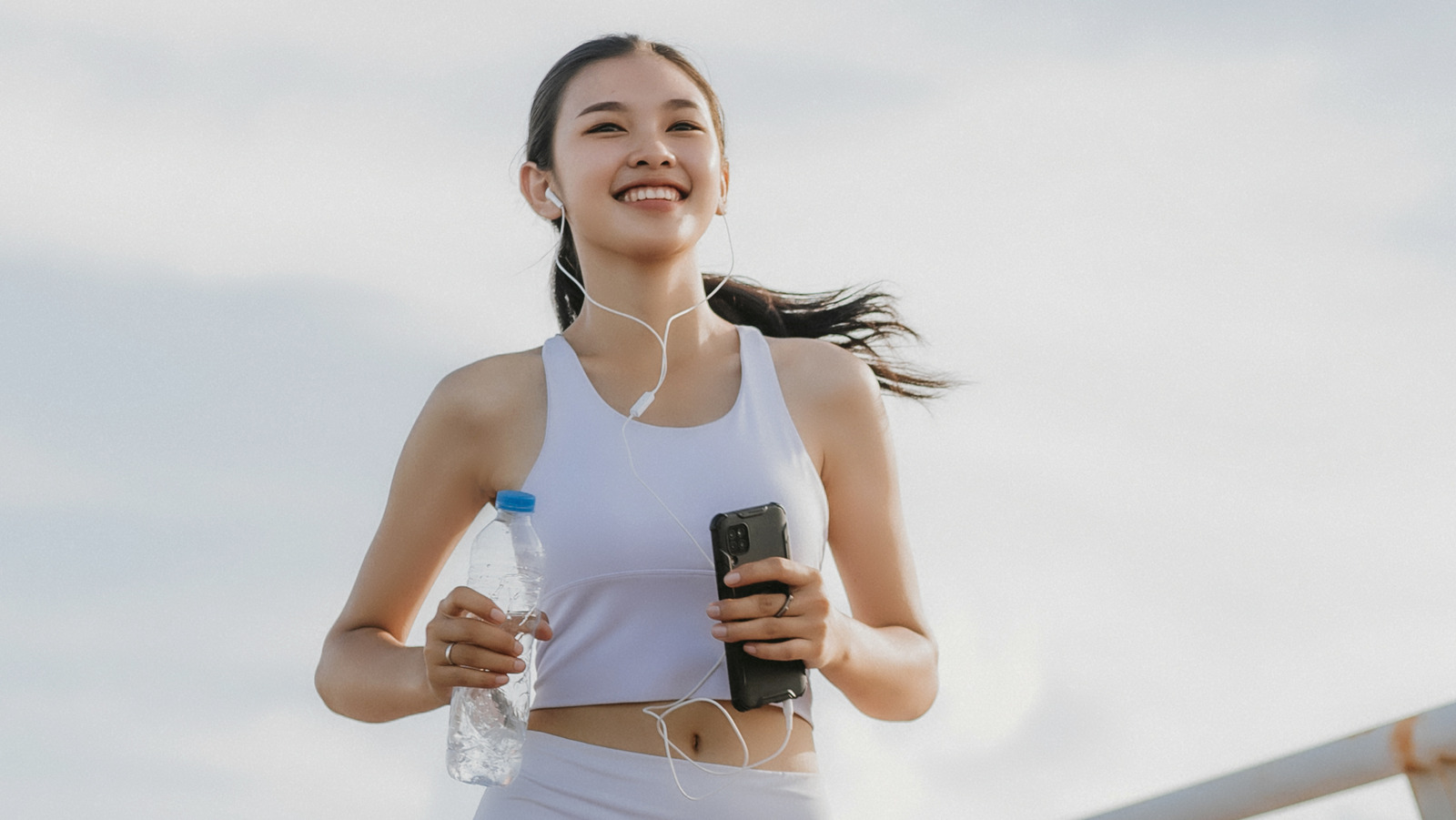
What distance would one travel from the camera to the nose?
3031 millimetres

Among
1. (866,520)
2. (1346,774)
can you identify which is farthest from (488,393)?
(1346,774)

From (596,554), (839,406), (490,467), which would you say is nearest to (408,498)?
(490,467)

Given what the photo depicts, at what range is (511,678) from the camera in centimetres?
293

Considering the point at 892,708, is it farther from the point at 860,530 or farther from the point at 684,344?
the point at 684,344

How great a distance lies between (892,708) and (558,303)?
1.58m

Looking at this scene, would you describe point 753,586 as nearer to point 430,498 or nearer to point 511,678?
point 511,678

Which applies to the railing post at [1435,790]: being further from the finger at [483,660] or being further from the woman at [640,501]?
the finger at [483,660]

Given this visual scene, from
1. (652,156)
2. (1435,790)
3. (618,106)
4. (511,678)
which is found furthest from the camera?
(618,106)

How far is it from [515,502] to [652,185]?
0.89 metres

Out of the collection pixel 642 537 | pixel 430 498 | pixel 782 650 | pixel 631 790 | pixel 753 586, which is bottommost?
pixel 631 790

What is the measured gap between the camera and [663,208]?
3.05 meters

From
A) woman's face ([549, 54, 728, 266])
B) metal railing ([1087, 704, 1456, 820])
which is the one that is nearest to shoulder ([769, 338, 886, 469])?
woman's face ([549, 54, 728, 266])

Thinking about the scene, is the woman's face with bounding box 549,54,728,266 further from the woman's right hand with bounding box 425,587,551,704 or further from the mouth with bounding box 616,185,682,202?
the woman's right hand with bounding box 425,587,551,704

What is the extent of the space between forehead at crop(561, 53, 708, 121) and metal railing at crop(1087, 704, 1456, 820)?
202 centimetres
